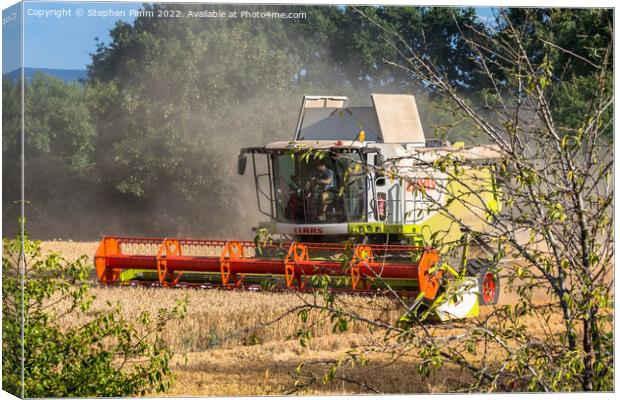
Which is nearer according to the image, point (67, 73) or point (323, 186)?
point (323, 186)

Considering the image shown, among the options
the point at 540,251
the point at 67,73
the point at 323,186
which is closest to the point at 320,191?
the point at 323,186

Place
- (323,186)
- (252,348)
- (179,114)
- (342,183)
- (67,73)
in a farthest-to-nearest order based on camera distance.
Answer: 1. (179,114)
2. (67,73)
3. (323,186)
4. (342,183)
5. (252,348)

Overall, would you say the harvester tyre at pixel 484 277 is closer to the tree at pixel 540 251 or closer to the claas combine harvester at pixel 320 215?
the claas combine harvester at pixel 320 215

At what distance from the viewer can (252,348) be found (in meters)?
10.5

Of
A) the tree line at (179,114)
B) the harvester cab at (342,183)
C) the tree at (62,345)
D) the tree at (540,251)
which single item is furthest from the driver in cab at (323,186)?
the tree at (540,251)

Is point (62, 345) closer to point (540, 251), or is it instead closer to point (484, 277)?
point (484, 277)

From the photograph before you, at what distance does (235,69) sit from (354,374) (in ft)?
36.4

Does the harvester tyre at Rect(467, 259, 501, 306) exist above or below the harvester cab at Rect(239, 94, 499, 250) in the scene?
below

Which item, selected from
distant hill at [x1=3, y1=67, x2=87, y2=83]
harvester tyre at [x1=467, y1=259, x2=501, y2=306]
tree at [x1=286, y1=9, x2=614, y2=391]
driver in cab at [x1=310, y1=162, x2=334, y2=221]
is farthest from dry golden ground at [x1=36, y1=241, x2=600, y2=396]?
distant hill at [x1=3, y1=67, x2=87, y2=83]

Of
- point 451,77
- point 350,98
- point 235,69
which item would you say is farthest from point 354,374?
point 235,69

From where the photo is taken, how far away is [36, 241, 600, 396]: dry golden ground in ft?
30.0

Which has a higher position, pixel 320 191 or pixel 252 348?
pixel 320 191

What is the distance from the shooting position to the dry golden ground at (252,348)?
9133 mm

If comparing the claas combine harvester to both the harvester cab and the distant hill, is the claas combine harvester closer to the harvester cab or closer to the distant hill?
the harvester cab
